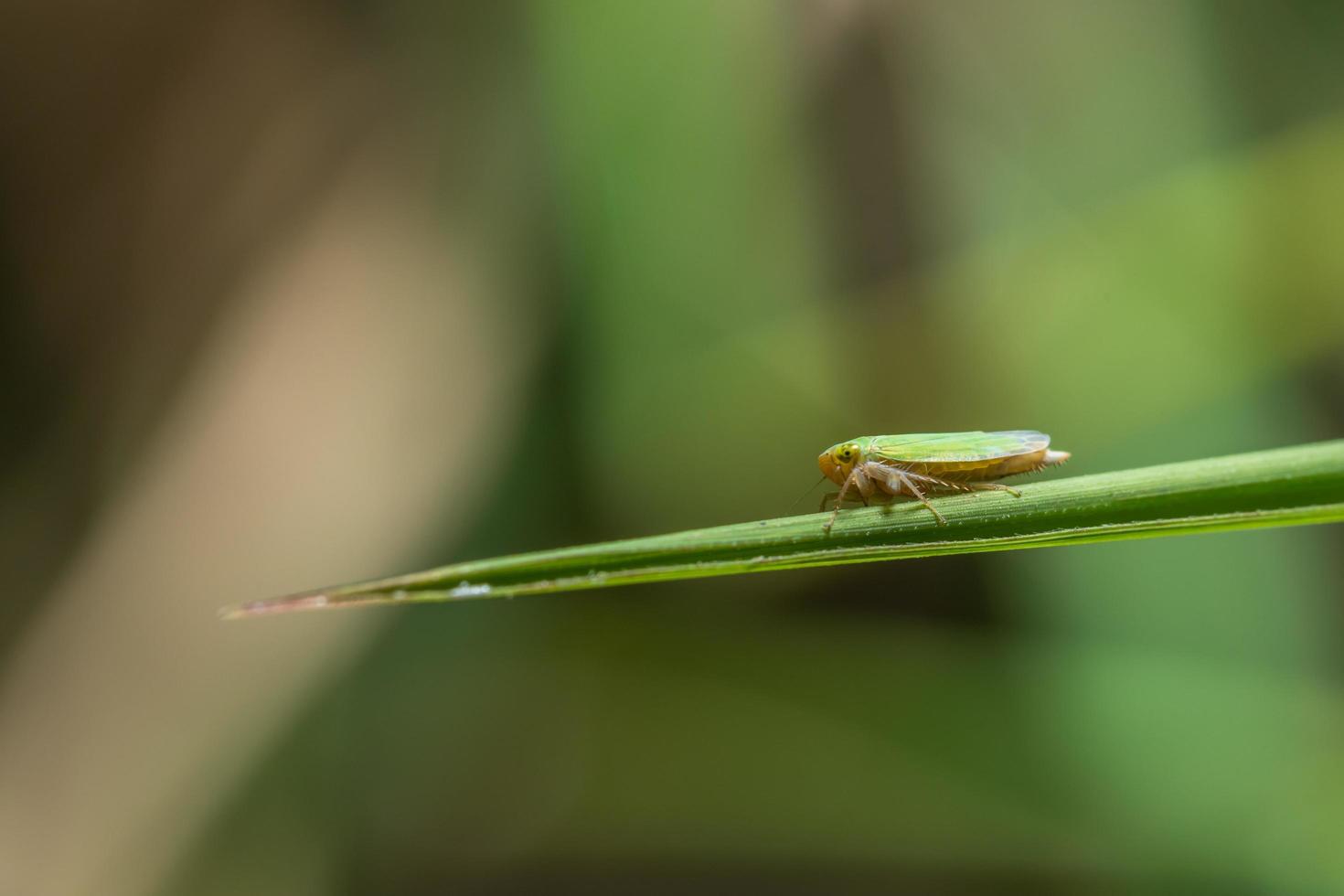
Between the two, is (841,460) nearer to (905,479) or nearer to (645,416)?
(905,479)

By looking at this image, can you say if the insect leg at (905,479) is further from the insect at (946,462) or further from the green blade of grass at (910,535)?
the green blade of grass at (910,535)

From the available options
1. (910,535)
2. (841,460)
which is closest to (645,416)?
(841,460)

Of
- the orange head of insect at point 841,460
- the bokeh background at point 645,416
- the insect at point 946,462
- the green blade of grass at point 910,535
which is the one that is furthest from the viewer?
the bokeh background at point 645,416

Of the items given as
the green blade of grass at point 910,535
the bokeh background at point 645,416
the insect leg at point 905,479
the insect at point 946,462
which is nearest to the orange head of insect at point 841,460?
the insect at point 946,462

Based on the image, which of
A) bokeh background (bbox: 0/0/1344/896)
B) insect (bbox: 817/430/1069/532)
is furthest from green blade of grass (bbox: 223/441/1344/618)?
bokeh background (bbox: 0/0/1344/896)

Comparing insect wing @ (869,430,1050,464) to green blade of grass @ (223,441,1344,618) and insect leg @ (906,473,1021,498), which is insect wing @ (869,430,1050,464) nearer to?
insect leg @ (906,473,1021,498)

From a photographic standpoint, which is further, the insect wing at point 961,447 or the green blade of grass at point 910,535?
the insect wing at point 961,447
